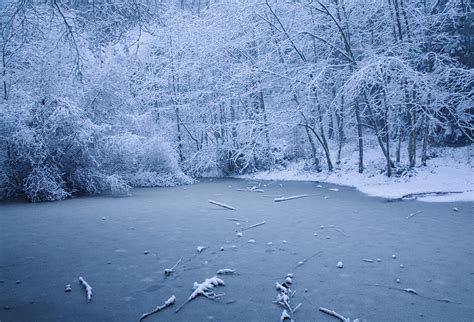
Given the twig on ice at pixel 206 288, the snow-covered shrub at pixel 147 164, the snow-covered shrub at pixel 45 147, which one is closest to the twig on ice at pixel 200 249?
the twig on ice at pixel 206 288

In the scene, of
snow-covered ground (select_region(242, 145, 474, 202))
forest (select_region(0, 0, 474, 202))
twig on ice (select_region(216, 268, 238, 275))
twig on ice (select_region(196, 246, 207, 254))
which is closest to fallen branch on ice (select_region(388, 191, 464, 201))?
snow-covered ground (select_region(242, 145, 474, 202))

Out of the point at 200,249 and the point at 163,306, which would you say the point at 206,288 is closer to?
the point at 163,306

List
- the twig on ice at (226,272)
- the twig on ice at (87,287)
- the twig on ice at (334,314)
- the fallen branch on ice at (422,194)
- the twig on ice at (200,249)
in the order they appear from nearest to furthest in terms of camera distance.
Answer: the twig on ice at (334,314) < the twig on ice at (87,287) < the twig on ice at (226,272) < the twig on ice at (200,249) < the fallen branch on ice at (422,194)

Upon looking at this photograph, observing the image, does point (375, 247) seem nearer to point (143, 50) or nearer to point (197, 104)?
point (197, 104)

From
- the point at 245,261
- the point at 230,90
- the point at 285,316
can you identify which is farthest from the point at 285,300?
the point at 230,90

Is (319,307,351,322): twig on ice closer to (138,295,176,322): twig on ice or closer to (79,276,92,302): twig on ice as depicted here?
(138,295,176,322): twig on ice

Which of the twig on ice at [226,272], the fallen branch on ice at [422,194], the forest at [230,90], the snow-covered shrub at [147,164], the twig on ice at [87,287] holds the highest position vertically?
the forest at [230,90]

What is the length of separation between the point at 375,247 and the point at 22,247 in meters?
5.49

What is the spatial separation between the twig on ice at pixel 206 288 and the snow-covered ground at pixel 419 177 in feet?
23.4

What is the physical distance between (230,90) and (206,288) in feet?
49.7

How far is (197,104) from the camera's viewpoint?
65.2 ft

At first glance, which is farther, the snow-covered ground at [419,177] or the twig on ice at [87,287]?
the snow-covered ground at [419,177]

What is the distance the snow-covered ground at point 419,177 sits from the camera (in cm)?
938

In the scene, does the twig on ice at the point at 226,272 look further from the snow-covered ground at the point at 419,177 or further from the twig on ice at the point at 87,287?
the snow-covered ground at the point at 419,177
